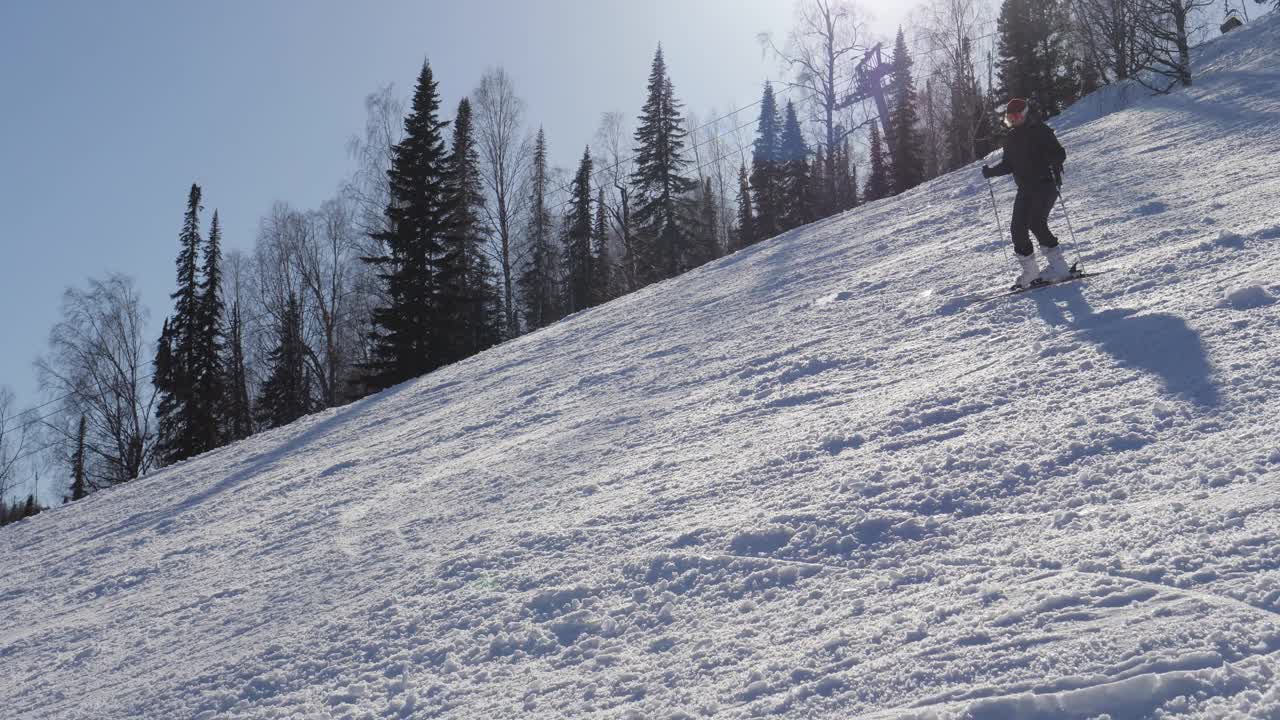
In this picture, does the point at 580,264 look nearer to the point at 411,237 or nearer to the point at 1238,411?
the point at 411,237

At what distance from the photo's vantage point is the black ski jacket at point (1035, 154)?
852 cm

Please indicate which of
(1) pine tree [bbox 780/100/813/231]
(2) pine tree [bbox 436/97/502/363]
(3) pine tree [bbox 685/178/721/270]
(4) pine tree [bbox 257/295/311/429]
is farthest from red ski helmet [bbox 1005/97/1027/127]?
(4) pine tree [bbox 257/295/311/429]

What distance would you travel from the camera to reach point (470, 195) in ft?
114

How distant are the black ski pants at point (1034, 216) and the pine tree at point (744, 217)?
34666 mm

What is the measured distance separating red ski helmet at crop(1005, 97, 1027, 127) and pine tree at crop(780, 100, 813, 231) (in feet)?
117

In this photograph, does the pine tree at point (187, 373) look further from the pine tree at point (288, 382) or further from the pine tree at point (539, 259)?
the pine tree at point (539, 259)

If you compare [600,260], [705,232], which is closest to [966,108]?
[705,232]

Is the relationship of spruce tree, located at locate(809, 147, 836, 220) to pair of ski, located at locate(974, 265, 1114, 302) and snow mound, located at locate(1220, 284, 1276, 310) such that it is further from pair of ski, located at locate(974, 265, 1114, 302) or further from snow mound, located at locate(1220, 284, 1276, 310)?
snow mound, located at locate(1220, 284, 1276, 310)

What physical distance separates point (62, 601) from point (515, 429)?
4.67 metres

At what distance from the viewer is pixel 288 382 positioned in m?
41.9

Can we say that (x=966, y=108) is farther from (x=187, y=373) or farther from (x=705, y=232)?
(x=187, y=373)

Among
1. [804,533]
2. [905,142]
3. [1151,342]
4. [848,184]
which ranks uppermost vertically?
[905,142]

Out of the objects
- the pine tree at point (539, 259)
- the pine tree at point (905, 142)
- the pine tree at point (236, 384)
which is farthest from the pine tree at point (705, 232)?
the pine tree at point (236, 384)

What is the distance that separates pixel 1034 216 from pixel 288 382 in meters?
39.3
